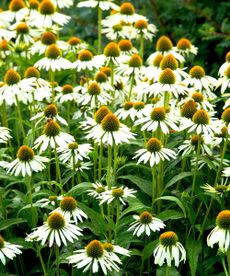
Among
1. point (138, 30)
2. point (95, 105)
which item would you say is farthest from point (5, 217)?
point (138, 30)

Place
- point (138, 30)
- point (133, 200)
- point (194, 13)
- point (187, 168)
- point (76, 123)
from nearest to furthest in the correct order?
point (133, 200)
point (187, 168)
point (76, 123)
point (138, 30)
point (194, 13)

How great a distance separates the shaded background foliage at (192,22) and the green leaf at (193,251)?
6.99 ft

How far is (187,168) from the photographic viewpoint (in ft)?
10.9

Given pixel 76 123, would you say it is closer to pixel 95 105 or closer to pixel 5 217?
pixel 95 105

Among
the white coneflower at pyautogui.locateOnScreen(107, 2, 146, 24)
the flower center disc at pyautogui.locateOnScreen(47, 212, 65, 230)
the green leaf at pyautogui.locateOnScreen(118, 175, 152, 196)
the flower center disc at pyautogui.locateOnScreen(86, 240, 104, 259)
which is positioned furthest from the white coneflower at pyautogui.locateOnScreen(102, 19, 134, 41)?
the flower center disc at pyautogui.locateOnScreen(86, 240, 104, 259)

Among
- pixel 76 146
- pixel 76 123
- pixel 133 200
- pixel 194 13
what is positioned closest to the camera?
pixel 133 200

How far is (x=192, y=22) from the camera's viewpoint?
210 inches

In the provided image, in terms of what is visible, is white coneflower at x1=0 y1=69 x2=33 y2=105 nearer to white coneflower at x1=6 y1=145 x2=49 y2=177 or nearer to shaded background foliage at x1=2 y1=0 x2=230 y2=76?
white coneflower at x1=6 y1=145 x2=49 y2=177

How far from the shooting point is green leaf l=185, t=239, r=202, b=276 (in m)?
2.73

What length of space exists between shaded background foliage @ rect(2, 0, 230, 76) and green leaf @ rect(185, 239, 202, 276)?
213 centimetres

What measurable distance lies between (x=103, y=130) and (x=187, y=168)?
25.4 inches

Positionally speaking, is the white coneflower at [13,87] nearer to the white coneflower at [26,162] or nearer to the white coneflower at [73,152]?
the white coneflower at [73,152]

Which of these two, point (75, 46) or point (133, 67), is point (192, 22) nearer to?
point (75, 46)

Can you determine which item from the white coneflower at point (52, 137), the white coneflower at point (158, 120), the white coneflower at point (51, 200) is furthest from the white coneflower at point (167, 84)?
the white coneflower at point (51, 200)
